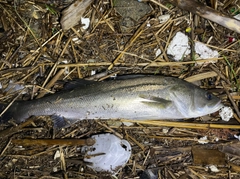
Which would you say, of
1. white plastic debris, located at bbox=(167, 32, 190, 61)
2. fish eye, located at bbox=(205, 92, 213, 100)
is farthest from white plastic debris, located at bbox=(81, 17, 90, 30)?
fish eye, located at bbox=(205, 92, 213, 100)

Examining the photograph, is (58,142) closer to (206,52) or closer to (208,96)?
(208,96)

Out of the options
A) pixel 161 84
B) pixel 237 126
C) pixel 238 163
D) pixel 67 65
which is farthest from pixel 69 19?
pixel 238 163

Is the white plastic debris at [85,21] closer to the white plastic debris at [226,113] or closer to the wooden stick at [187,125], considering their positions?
the wooden stick at [187,125]

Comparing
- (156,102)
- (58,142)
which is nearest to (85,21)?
(156,102)

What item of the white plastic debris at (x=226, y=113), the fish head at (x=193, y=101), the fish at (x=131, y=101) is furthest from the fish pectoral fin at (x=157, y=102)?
the white plastic debris at (x=226, y=113)

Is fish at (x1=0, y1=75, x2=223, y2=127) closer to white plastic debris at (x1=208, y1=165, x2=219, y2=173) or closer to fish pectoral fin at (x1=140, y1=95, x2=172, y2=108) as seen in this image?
→ fish pectoral fin at (x1=140, y1=95, x2=172, y2=108)

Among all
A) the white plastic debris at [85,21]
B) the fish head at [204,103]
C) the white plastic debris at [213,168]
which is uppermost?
the white plastic debris at [85,21]

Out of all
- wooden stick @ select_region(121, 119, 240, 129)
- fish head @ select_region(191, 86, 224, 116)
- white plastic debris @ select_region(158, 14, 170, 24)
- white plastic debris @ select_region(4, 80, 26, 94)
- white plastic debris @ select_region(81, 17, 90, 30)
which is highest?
white plastic debris @ select_region(81, 17, 90, 30)
